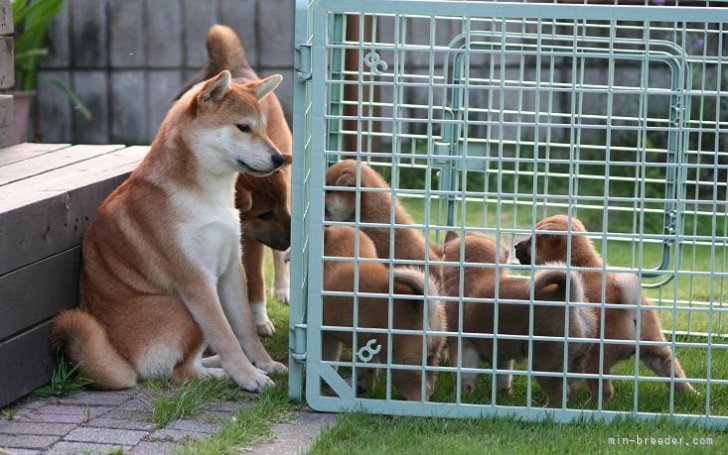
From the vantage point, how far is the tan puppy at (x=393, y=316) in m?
3.55

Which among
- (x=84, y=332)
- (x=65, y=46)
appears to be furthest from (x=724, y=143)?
(x=84, y=332)

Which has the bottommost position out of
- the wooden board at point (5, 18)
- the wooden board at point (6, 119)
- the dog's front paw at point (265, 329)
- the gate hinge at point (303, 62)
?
the dog's front paw at point (265, 329)

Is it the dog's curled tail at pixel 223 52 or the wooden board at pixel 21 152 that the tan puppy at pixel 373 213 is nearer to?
the dog's curled tail at pixel 223 52

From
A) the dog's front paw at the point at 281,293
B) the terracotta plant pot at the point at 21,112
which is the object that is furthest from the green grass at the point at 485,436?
the terracotta plant pot at the point at 21,112

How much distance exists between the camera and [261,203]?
4.50m

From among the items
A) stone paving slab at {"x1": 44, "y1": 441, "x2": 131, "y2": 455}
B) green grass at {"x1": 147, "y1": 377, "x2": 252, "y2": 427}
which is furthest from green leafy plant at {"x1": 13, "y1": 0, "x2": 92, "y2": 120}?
stone paving slab at {"x1": 44, "y1": 441, "x2": 131, "y2": 455}

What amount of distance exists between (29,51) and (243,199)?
4351 mm

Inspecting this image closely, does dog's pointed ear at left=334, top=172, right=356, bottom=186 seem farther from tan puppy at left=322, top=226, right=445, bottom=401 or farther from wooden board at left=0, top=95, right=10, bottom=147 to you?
wooden board at left=0, top=95, right=10, bottom=147

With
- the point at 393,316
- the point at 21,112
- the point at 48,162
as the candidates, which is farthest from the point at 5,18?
the point at 21,112

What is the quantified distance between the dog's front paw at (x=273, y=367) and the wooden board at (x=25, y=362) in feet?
2.47

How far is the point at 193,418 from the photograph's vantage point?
347 centimetres

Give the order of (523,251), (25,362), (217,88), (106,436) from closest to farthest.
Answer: (106,436)
(25,362)
(217,88)
(523,251)

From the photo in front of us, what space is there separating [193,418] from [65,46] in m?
5.70

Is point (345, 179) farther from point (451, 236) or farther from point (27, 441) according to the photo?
point (27, 441)
